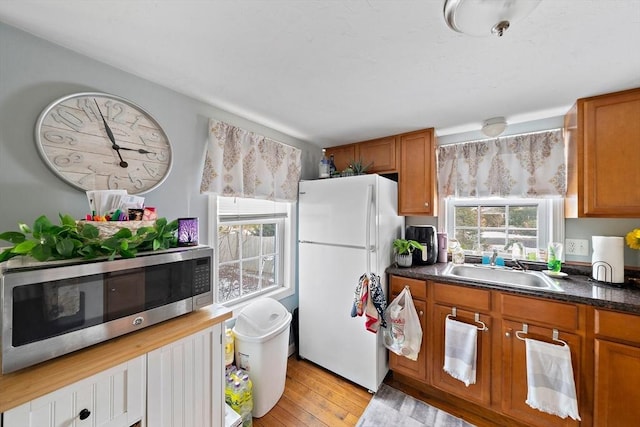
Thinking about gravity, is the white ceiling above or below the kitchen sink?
above

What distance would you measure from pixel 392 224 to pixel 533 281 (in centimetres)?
112

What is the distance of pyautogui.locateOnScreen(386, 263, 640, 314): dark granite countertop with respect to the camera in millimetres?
1325

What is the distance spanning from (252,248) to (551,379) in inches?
88.4

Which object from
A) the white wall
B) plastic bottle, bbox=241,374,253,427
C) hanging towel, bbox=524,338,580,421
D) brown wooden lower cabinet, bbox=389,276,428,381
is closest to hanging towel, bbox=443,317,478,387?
brown wooden lower cabinet, bbox=389,276,428,381

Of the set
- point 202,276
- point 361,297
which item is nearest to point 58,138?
point 202,276

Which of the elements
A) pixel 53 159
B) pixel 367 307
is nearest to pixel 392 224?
pixel 367 307

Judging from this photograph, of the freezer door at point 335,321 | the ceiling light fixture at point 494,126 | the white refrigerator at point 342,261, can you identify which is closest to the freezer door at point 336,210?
the white refrigerator at point 342,261

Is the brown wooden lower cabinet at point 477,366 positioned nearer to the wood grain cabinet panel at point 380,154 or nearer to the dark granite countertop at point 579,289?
the dark granite countertop at point 579,289

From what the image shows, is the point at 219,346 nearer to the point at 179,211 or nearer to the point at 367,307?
the point at 179,211

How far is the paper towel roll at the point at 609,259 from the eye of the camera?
158cm

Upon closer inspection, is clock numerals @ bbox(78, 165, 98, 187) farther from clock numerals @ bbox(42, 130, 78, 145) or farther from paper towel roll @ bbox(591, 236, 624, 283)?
paper towel roll @ bbox(591, 236, 624, 283)

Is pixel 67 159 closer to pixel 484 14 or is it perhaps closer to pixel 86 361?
pixel 86 361

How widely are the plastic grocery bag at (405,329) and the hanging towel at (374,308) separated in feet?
0.33

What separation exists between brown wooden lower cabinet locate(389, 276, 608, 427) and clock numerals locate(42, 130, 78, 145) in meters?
2.20
